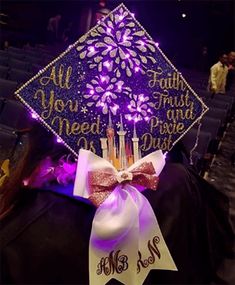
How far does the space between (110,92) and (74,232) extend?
0.36 metres

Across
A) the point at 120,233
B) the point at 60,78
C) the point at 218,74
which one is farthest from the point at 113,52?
the point at 218,74

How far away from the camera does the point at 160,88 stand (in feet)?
3.24

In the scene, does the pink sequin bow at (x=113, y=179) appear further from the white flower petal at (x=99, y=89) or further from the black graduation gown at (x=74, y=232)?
the white flower petal at (x=99, y=89)

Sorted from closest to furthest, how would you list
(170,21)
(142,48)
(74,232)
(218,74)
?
(74,232)
(142,48)
(218,74)
(170,21)

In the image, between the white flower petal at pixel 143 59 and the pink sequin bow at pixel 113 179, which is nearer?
the pink sequin bow at pixel 113 179

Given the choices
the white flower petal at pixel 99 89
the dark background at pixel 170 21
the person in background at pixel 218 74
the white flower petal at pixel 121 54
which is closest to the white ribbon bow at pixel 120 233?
the white flower petal at pixel 99 89

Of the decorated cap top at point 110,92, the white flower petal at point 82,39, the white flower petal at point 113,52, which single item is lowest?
the decorated cap top at point 110,92

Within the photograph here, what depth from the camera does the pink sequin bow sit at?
83 centimetres

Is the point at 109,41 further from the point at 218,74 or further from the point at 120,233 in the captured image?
the point at 218,74

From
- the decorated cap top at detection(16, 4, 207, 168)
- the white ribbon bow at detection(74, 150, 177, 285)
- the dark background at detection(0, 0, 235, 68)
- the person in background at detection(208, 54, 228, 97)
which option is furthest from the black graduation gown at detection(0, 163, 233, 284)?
the dark background at detection(0, 0, 235, 68)

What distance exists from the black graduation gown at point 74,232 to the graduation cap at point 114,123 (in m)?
0.05

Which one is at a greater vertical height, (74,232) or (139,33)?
(139,33)

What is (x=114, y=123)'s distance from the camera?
93 cm

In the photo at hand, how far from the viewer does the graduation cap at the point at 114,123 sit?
32.9 inches
